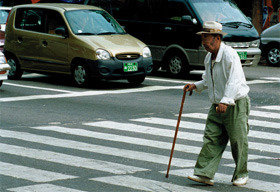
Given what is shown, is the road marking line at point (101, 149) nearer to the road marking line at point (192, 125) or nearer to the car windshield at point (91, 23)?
the road marking line at point (192, 125)

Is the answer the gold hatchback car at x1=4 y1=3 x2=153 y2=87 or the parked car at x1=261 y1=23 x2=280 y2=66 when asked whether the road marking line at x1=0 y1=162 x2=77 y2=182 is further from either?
the parked car at x1=261 y1=23 x2=280 y2=66

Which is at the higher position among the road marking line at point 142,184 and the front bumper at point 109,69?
the road marking line at point 142,184

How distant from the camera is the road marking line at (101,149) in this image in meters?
7.37

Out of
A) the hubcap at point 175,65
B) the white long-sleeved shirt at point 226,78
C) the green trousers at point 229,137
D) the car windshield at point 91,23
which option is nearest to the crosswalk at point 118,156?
the green trousers at point 229,137

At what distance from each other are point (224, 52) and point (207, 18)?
34.1 ft

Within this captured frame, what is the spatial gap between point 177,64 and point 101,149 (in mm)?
9091

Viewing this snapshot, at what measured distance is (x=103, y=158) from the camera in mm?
7473

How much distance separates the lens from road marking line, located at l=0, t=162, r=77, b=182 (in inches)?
255

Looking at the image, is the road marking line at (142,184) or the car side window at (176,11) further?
the car side window at (176,11)

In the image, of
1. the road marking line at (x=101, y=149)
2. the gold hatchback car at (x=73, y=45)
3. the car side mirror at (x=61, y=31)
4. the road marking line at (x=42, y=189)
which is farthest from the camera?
the car side mirror at (x=61, y=31)

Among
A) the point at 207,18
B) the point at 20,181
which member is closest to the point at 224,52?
the point at 20,181

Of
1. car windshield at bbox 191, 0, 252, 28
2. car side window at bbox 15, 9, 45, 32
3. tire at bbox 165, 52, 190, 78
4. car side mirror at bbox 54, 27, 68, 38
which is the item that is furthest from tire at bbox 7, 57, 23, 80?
car windshield at bbox 191, 0, 252, 28

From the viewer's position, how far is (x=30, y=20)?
52.5 feet

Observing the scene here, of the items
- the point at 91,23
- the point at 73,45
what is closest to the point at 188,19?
the point at 91,23
